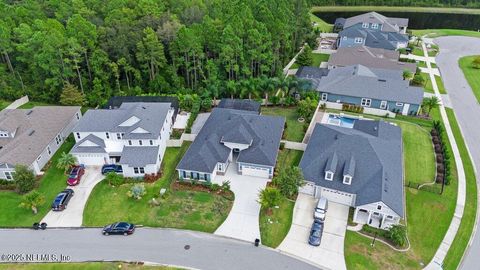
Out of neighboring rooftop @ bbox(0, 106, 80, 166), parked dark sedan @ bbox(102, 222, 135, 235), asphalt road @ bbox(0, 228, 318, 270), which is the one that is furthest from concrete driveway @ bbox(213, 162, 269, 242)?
neighboring rooftop @ bbox(0, 106, 80, 166)

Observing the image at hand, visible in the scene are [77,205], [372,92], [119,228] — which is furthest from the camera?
[372,92]

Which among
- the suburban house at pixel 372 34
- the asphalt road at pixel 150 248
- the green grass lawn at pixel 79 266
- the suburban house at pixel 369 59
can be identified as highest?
the suburban house at pixel 372 34

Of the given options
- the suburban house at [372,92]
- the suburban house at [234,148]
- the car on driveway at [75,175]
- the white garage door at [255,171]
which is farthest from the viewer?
the suburban house at [372,92]

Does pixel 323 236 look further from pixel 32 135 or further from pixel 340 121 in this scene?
pixel 32 135

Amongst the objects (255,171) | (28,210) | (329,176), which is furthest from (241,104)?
(28,210)

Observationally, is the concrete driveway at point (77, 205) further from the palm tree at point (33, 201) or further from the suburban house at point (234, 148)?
the suburban house at point (234, 148)

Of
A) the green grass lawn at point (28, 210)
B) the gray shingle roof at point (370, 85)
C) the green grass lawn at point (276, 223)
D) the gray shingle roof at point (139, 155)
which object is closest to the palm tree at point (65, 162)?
the green grass lawn at point (28, 210)

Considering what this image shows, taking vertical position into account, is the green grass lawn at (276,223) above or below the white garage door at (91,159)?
below
